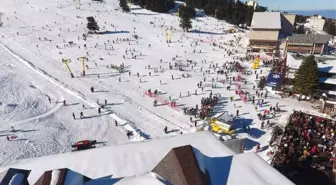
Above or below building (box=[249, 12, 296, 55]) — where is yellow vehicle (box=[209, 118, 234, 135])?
below

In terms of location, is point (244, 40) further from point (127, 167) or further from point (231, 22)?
point (127, 167)

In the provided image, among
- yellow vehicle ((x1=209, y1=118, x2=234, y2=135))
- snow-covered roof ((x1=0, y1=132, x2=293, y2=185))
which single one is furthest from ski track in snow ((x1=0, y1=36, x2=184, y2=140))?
snow-covered roof ((x1=0, y1=132, x2=293, y2=185))

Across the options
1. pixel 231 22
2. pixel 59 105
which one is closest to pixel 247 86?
pixel 59 105

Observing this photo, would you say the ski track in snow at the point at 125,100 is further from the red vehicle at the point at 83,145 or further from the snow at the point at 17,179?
the snow at the point at 17,179

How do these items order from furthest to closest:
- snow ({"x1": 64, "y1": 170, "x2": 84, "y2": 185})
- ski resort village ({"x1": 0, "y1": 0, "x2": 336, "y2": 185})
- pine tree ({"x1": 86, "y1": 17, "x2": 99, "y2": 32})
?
1. pine tree ({"x1": 86, "y1": 17, "x2": 99, "y2": 32})
2. ski resort village ({"x1": 0, "y1": 0, "x2": 336, "y2": 185})
3. snow ({"x1": 64, "y1": 170, "x2": 84, "y2": 185})

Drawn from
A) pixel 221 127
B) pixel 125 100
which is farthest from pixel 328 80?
pixel 125 100

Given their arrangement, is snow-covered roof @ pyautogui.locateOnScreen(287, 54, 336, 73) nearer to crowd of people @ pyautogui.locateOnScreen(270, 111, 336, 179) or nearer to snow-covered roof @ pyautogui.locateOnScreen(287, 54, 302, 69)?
snow-covered roof @ pyautogui.locateOnScreen(287, 54, 302, 69)
